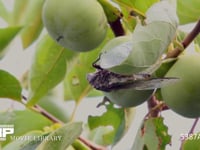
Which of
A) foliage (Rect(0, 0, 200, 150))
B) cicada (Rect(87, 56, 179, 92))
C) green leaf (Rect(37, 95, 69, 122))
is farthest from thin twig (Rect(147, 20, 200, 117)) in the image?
green leaf (Rect(37, 95, 69, 122))

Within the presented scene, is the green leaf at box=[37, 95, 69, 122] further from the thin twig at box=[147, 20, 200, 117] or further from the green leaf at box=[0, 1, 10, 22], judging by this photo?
the thin twig at box=[147, 20, 200, 117]

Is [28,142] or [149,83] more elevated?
[149,83]

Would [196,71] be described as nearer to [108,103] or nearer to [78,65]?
[108,103]

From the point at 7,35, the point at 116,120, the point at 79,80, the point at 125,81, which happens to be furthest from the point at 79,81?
the point at 125,81

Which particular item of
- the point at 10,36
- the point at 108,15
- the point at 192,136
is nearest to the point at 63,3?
the point at 108,15

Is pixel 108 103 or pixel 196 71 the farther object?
pixel 108 103

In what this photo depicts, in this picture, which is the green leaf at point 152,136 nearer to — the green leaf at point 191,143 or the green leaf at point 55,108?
the green leaf at point 191,143

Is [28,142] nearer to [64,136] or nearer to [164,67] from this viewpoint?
[64,136]
